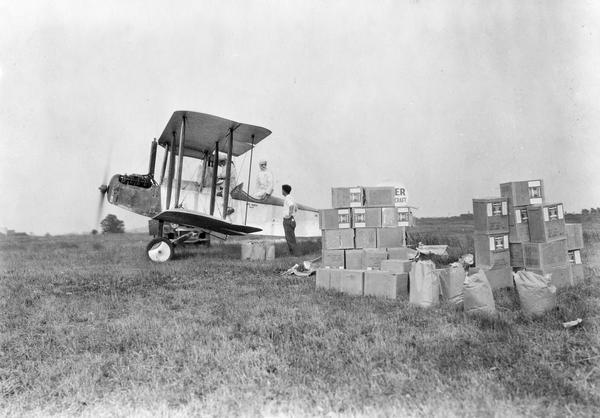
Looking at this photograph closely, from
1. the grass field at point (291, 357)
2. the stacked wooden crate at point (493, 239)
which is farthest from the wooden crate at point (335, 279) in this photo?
the stacked wooden crate at point (493, 239)

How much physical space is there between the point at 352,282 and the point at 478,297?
1711 millimetres

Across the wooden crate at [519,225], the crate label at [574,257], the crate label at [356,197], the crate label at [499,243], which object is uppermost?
the crate label at [356,197]

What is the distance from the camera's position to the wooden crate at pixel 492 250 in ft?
18.9

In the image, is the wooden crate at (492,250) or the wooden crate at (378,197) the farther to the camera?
the wooden crate at (378,197)

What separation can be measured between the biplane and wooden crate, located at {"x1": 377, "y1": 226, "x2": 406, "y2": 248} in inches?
165

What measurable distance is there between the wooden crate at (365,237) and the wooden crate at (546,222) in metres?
2.24

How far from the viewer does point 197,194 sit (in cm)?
1113

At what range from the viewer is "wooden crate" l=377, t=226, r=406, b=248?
6488 millimetres

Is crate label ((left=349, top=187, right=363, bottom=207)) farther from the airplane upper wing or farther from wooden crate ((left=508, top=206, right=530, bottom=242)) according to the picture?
the airplane upper wing

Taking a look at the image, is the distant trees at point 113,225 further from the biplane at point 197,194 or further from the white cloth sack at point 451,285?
the white cloth sack at point 451,285

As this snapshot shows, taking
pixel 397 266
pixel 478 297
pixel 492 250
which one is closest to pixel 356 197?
pixel 397 266

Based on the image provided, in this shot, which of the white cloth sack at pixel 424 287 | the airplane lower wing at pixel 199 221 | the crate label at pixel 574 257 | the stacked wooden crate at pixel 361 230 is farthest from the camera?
the airplane lower wing at pixel 199 221

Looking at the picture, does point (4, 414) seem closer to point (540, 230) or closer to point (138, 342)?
point (138, 342)

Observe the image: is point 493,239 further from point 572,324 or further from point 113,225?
point 113,225
